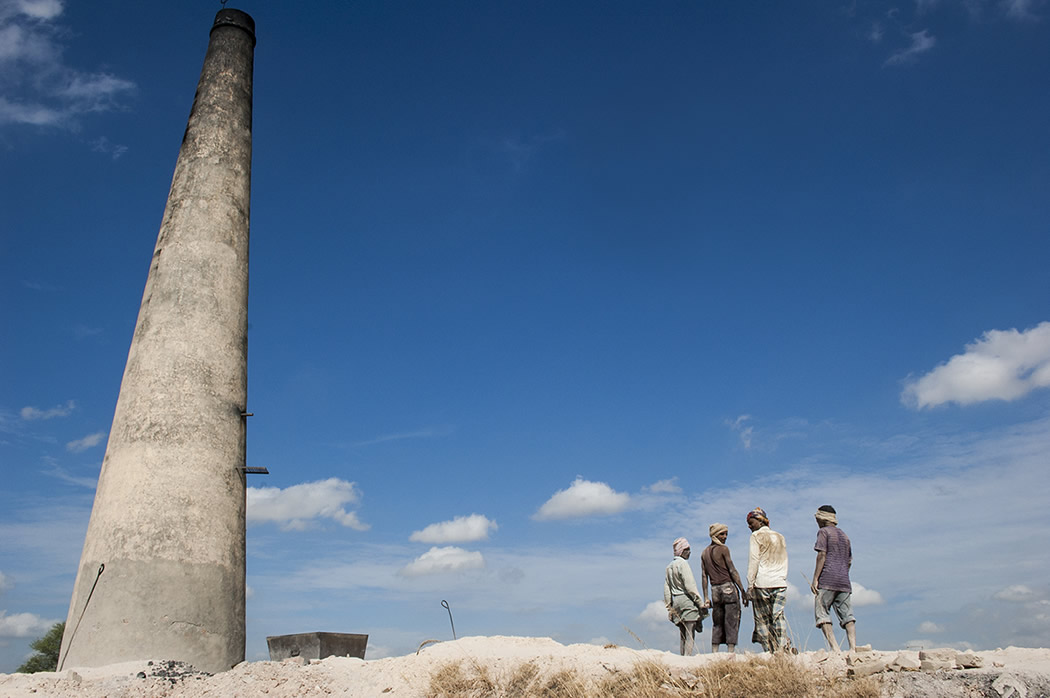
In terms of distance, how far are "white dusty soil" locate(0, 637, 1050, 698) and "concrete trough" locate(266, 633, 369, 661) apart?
45 centimetres

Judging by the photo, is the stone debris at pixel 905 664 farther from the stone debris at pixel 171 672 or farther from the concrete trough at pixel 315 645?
the stone debris at pixel 171 672

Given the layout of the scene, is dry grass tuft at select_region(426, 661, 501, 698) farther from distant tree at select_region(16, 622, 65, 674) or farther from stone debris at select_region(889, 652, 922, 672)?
distant tree at select_region(16, 622, 65, 674)

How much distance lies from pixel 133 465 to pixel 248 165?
482cm

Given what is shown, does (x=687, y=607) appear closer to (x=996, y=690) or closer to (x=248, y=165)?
(x=996, y=690)

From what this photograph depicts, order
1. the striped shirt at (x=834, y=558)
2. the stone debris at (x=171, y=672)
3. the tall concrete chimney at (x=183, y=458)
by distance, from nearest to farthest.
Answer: the stone debris at (x=171, y=672)
the tall concrete chimney at (x=183, y=458)
the striped shirt at (x=834, y=558)

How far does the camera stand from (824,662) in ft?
25.3

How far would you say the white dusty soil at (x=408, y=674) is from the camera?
23.3 ft

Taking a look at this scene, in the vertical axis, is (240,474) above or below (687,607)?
above

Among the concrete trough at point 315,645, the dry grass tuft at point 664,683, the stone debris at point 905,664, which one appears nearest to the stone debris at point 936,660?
the stone debris at point 905,664

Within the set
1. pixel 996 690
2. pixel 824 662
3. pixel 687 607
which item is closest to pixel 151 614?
pixel 687 607

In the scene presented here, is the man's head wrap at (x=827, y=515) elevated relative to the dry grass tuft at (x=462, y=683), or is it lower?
elevated

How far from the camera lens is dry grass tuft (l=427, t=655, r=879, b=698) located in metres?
7.08

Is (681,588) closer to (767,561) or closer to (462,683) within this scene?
(767,561)

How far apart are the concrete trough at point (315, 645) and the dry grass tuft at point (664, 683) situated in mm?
1870
